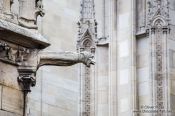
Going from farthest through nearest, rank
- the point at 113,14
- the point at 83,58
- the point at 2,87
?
1. the point at 113,14
2. the point at 83,58
3. the point at 2,87

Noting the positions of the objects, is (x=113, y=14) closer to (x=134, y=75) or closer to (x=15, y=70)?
(x=134, y=75)

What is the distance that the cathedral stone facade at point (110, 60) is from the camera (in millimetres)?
21391

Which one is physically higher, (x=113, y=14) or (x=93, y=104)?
(x=113, y=14)

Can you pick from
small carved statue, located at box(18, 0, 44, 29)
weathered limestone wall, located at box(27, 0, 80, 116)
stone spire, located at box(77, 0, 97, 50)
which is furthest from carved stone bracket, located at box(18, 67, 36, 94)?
stone spire, located at box(77, 0, 97, 50)

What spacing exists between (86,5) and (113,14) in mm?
944

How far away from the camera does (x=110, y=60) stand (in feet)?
74.7

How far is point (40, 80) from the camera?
73.4 ft

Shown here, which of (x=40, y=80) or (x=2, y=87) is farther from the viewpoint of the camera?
(x=40, y=80)

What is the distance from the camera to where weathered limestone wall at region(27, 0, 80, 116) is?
22.4 metres

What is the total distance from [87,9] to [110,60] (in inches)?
59.4

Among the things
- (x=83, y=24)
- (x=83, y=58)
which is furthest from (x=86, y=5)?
(x=83, y=58)

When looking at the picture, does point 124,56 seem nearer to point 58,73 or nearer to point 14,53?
point 58,73

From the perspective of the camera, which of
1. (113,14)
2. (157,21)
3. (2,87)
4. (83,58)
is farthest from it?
(113,14)

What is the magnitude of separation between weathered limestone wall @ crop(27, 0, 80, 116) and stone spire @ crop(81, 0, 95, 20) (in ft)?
3.67
